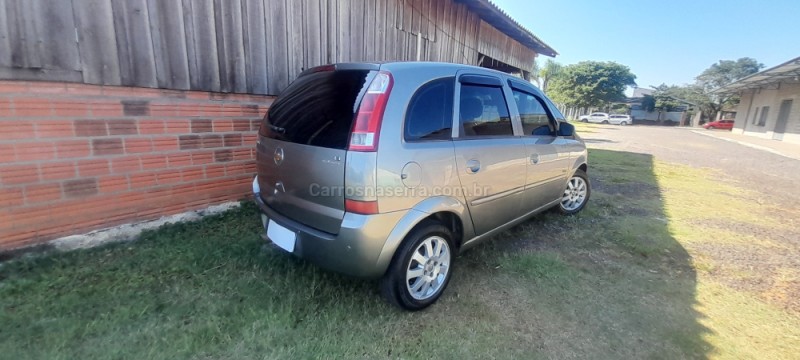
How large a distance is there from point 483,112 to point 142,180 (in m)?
3.15

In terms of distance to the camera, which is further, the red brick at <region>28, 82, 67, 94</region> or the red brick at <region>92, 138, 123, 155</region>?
the red brick at <region>92, 138, 123, 155</region>

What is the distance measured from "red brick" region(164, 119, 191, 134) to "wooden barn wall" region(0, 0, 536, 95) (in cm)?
32

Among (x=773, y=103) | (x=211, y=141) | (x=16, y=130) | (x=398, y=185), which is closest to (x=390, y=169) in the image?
(x=398, y=185)

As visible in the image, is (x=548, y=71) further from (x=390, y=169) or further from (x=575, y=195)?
(x=390, y=169)

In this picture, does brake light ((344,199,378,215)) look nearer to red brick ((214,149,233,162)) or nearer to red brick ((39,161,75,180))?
red brick ((214,149,233,162))

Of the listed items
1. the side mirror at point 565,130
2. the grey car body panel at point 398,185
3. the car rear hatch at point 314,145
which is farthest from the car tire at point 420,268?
the side mirror at point 565,130

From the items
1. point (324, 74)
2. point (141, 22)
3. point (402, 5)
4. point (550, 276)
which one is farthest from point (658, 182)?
point (141, 22)

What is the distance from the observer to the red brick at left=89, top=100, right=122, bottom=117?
2.81 m

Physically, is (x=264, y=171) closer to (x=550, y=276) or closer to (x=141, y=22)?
(x=141, y=22)

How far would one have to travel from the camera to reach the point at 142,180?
3.12 meters

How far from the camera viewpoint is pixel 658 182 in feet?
22.3

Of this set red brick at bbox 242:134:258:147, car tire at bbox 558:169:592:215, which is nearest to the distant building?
car tire at bbox 558:169:592:215

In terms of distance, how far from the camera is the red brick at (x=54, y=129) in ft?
8.45

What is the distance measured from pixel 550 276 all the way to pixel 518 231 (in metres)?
0.97
